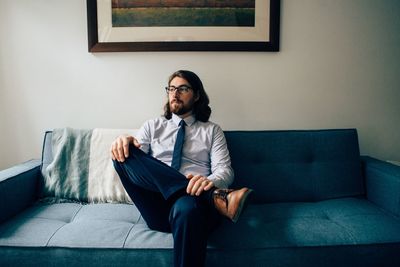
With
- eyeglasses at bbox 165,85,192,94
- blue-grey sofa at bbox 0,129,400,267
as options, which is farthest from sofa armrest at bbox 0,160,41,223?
eyeglasses at bbox 165,85,192,94

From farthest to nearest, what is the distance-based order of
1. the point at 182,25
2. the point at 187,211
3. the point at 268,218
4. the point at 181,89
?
1. the point at 182,25
2. the point at 181,89
3. the point at 268,218
4. the point at 187,211

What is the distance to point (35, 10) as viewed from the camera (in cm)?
204

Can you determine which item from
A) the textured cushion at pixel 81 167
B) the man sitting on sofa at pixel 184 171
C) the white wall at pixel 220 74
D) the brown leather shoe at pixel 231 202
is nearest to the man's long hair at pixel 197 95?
the man sitting on sofa at pixel 184 171

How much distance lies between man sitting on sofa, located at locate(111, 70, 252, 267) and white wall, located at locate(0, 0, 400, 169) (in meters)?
0.38

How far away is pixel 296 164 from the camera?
5.83ft

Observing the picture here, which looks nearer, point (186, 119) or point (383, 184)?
point (383, 184)

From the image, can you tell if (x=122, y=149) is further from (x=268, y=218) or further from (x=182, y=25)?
(x=182, y=25)

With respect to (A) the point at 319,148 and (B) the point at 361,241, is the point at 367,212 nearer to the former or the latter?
(B) the point at 361,241

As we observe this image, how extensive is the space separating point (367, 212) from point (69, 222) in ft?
4.90

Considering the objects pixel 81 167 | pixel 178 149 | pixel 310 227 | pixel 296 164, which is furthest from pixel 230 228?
pixel 81 167

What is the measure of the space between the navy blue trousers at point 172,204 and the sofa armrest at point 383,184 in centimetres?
93

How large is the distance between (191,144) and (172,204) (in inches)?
17.7

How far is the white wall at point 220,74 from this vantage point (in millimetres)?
2059

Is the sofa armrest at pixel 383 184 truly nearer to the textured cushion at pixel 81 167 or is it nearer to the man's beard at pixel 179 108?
the man's beard at pixel 179 108
